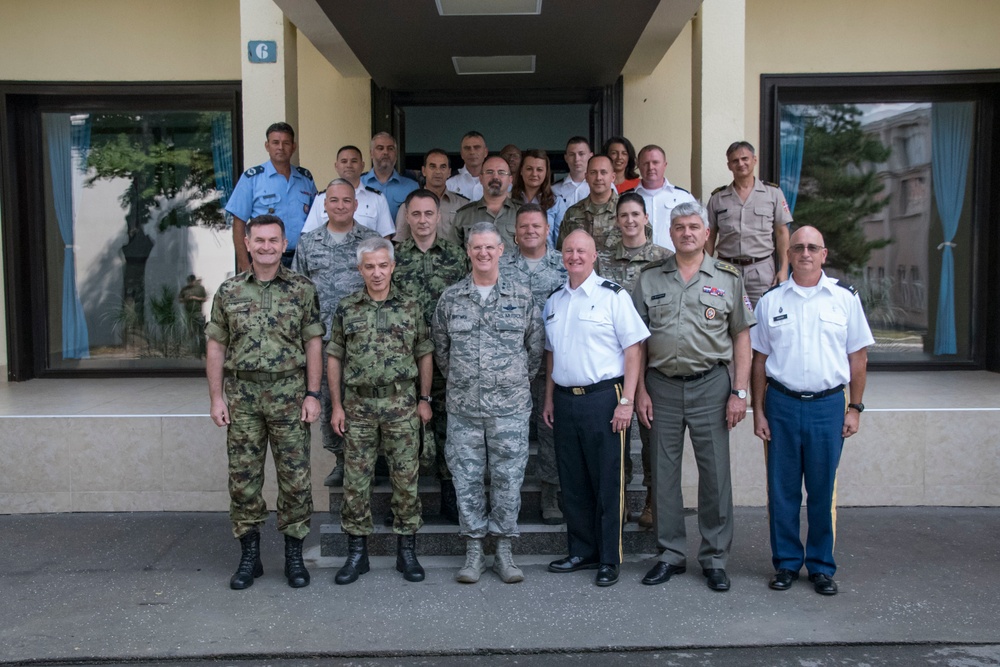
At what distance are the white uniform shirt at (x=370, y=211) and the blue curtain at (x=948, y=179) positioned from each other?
17.1ft

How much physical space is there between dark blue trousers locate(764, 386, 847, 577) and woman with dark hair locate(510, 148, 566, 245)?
2073 mm

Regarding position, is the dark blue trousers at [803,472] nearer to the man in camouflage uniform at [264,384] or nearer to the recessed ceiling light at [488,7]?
the man in camouflage uniform at [264,384]

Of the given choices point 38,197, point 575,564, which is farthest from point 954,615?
point 38,197

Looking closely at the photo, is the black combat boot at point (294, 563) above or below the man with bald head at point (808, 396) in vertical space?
below

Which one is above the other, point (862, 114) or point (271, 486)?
point (862, 114)

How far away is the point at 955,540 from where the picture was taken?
5262 mm

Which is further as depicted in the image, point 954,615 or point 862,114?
point 862,114

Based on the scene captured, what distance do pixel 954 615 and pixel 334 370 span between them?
3.17 metres

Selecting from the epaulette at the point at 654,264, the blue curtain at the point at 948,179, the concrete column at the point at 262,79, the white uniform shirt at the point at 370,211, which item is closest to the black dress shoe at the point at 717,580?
the epaulette at the point at 654,264

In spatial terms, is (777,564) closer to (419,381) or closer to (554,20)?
(419,381)

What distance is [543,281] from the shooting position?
498cm

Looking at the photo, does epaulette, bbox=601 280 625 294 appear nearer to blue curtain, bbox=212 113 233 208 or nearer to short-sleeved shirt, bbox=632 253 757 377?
short-sleeved shirt, bbox=632 253 757 377

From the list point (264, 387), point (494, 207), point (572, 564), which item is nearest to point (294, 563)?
point (264, 387)

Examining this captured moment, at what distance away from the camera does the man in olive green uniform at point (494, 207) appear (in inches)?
212
